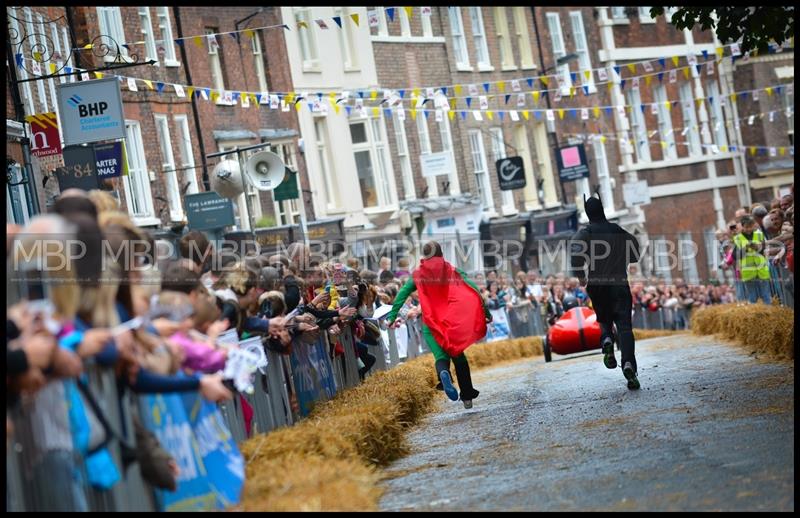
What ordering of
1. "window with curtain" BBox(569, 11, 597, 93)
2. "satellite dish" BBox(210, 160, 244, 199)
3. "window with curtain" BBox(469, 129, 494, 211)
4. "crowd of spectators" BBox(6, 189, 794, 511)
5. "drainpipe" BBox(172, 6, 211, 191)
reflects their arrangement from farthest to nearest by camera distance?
"window with curtain" BBox(569, 11, 597, 93) < "window with curtain" BBox(469, 129, 494, 211) < "drainpipe" BBox(172, 6, 211, 191) < "satellite dish" BBox(210, 160, 244, 199) < "crowd of spectators" BBox(6, 189, 794, 511)

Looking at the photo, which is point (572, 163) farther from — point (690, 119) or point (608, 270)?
point (608, 270)

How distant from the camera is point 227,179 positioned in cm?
3272

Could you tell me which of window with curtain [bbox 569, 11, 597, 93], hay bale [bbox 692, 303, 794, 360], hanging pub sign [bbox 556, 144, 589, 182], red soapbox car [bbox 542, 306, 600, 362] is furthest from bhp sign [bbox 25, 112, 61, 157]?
window with curtain [bbox 569, 11, 597, 93]

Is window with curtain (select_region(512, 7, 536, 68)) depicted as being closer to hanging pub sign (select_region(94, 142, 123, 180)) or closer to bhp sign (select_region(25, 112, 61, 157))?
hanging pub sign (select_region(94, 142, 123, 180))

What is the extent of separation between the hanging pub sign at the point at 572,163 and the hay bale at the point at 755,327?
24516 millimetres

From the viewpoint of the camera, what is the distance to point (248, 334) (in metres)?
13.3

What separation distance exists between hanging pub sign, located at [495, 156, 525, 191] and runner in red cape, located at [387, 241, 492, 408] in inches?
1374

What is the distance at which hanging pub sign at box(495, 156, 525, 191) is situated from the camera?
52.4 m

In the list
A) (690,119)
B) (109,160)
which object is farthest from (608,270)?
(690,119)

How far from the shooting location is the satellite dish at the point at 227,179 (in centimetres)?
3262

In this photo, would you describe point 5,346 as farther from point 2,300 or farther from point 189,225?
point 189,225

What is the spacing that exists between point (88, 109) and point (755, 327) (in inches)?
381

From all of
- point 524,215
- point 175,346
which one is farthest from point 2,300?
point 524,215

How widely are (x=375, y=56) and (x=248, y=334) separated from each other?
36420 millimetres
